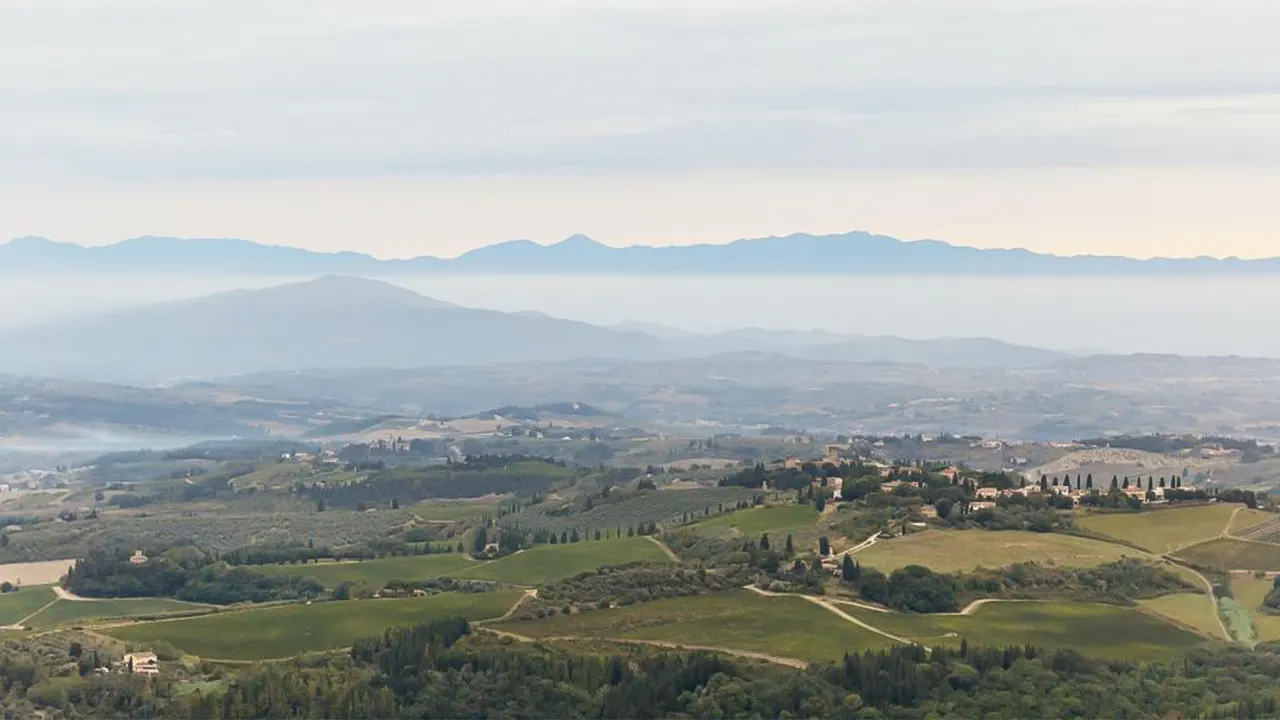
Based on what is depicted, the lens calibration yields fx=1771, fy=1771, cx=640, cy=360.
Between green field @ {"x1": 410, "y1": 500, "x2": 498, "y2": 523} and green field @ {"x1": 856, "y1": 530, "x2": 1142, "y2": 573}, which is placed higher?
green field @ {"x1": 856, "y1": 530, "x2": 1142, "y2": 573}

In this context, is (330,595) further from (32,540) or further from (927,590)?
(32,540)

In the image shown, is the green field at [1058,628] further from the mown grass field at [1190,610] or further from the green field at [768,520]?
the green field at [768,520]

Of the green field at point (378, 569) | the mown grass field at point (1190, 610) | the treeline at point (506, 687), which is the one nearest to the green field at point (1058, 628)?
the mown grass field at point (1190, 610)

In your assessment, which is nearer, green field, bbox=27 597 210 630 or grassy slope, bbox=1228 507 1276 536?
green field, bbox=27 597 210 630

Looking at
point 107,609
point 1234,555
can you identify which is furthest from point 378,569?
point 1234,555

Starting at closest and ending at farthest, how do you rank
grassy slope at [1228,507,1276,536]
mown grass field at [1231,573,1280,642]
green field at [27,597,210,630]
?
mown grass field at [1231,573,1280,642], green field at [27,597,210,630], grassy slope at [1228,507,1276,536]

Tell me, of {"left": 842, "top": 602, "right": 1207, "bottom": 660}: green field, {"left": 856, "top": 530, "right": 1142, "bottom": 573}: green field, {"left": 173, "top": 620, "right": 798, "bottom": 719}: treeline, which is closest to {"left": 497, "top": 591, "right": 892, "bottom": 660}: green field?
{"left": 842, "top": 602, "right": 1207, "bottom": 660}: green field

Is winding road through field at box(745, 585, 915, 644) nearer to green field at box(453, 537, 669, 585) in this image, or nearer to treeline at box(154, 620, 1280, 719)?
treeline at box(154, 620, 1280, 719)
